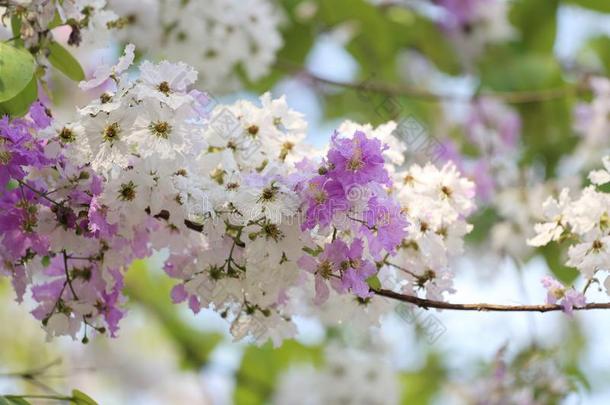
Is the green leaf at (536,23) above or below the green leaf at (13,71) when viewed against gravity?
below

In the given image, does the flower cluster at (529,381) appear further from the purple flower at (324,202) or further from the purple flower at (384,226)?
the purple flower at (324,202)

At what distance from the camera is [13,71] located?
1.31m

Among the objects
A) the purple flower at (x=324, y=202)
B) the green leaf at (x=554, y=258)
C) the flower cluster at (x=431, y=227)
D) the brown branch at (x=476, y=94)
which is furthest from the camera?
the brown branch at (x=476, y=94)

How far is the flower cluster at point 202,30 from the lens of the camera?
2.23 m

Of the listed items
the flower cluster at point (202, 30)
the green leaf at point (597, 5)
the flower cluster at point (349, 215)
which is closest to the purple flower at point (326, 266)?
the flower cluster at point (349, 215)

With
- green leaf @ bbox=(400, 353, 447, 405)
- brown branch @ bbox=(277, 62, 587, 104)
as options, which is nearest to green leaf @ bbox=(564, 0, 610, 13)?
brown branch @ bbox=(277, 62, 587, 104)

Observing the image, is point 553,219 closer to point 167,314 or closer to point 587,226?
point 587,226

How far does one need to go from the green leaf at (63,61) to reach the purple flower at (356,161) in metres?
0.56

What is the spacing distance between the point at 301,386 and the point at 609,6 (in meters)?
1.70

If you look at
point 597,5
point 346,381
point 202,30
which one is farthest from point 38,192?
point 597,5

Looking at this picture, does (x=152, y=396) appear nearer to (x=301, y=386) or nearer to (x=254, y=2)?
(x=301, y=386)

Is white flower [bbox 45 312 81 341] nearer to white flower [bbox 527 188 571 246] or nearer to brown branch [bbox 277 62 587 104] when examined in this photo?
white flower [bbox 527 188 571 246]

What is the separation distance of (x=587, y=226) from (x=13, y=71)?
89 cm

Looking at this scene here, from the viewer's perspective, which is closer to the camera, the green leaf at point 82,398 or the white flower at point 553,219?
the green leaf at point 82,398
